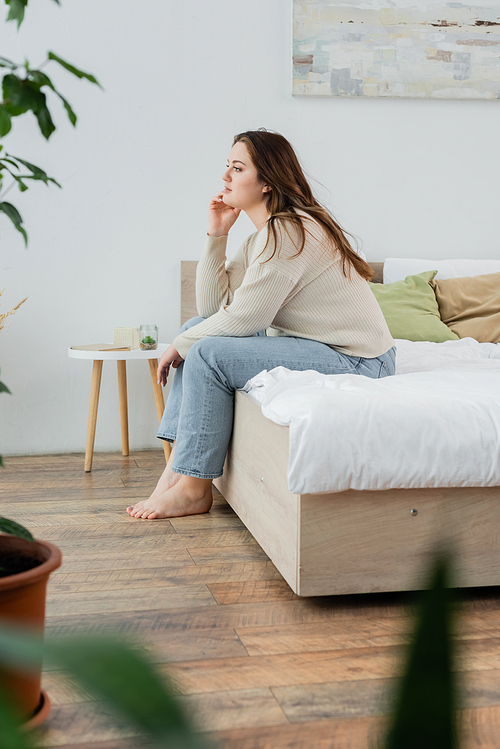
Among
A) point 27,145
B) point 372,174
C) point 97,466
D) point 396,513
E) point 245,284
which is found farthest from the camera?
point 372,174

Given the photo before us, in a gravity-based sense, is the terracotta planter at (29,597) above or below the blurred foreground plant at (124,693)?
below

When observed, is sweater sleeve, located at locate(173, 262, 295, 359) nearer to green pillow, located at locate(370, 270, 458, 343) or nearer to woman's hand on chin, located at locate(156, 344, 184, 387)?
woman's hand on chin, located at locate(156, 344, 184, 387)

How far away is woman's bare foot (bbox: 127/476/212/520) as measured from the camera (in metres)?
1.99

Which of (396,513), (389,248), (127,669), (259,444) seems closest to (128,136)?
(389,248)

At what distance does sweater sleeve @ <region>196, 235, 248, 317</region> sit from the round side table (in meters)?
0.44

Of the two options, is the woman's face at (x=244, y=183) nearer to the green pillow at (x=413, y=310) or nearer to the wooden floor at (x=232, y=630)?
the green pillow at (x=413, y=310)

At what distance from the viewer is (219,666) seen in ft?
3.71

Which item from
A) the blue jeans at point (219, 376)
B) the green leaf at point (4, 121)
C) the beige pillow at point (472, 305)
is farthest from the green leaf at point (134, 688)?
the beige pillow at point (472, 305)

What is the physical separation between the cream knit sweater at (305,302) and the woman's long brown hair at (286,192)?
→ 28mm

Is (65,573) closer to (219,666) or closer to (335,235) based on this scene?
(219,666)

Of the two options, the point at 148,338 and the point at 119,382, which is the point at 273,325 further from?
the point at 119,382

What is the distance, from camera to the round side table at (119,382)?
2.65 meters

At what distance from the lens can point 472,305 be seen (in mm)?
2867

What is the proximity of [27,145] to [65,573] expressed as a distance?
2.11m
